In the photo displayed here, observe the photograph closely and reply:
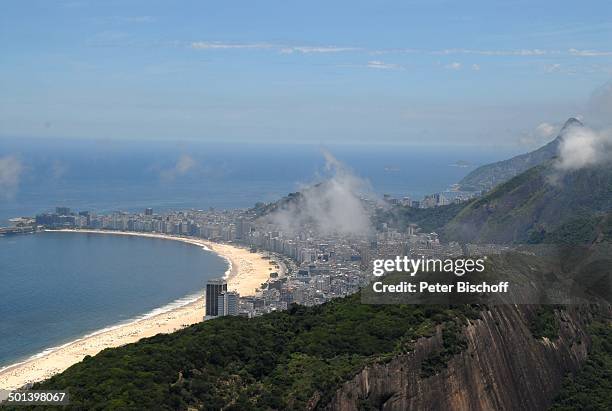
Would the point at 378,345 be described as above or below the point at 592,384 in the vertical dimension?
above

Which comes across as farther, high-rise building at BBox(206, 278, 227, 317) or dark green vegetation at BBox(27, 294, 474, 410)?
high-rise building at BBox(206, 278, 227, 317)

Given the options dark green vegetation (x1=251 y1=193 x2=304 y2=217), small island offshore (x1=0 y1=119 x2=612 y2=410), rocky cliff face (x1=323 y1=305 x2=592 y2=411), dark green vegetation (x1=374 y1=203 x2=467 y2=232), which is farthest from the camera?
dark green vegetation (x1=251 y1=193 x2=304 y2=217)

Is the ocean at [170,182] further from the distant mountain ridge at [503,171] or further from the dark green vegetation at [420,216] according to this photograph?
the dark green vegetation at [420,216]

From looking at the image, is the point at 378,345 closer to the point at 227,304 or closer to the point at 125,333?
the point at 125,333

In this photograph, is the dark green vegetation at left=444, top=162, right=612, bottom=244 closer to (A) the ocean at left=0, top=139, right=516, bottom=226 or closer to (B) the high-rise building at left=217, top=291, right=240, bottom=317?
(B) the high-rise building at left=217, top=291, right=240, bottom=317

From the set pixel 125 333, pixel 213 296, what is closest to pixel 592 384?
pixel 213 296

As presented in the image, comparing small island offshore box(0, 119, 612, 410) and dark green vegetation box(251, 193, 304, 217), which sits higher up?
small island offshore box(0, 119, 612, 410)

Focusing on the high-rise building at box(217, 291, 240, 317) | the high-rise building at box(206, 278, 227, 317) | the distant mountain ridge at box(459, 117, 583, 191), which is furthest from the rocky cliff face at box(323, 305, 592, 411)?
the distant mountain ridge at box(459, 117, 583, 191)

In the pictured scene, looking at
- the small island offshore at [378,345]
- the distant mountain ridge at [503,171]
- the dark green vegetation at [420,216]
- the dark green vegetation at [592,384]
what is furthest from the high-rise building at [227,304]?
the distant mountain ridge at [503,171]
